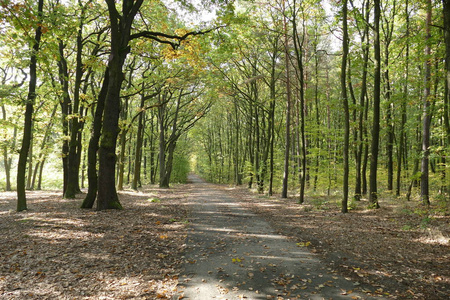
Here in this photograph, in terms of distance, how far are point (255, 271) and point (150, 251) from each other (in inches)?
98.8

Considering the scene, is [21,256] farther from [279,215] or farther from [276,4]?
[276,4]

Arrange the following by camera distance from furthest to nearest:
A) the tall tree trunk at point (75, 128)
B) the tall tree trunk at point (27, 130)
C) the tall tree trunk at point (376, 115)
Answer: the tall tree trunk at point (75, 128) < the tall tree trunk at point (376, 115) < the tall tree trunk at point (27, 130)

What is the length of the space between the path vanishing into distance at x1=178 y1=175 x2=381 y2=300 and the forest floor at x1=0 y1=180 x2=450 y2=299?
0.99 ft

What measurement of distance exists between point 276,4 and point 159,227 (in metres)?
A: 14.1

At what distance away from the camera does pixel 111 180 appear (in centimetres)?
1019

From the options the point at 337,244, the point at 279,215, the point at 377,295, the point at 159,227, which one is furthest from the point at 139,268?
the point at 279,215

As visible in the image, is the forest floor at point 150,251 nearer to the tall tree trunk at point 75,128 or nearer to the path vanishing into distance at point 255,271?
the path vanishing into distance at point 255,271

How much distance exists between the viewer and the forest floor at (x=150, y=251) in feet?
13.4

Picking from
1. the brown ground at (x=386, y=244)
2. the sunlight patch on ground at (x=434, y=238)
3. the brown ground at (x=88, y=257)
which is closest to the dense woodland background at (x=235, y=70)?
the brown ground at (x=386, y=244)

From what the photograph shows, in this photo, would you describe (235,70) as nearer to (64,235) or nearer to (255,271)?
(64,235)

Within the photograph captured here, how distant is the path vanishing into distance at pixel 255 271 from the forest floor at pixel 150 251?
11.9 inches

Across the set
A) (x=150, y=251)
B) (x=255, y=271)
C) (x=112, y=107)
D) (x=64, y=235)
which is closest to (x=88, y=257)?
(x=150, y=251)

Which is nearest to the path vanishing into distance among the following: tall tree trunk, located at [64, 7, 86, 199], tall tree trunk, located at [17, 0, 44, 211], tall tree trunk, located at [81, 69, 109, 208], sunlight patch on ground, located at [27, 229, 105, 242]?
sunlight patch on ground, located at [27, 229, 105, 242]

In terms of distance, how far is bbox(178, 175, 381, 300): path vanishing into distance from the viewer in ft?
13.1
